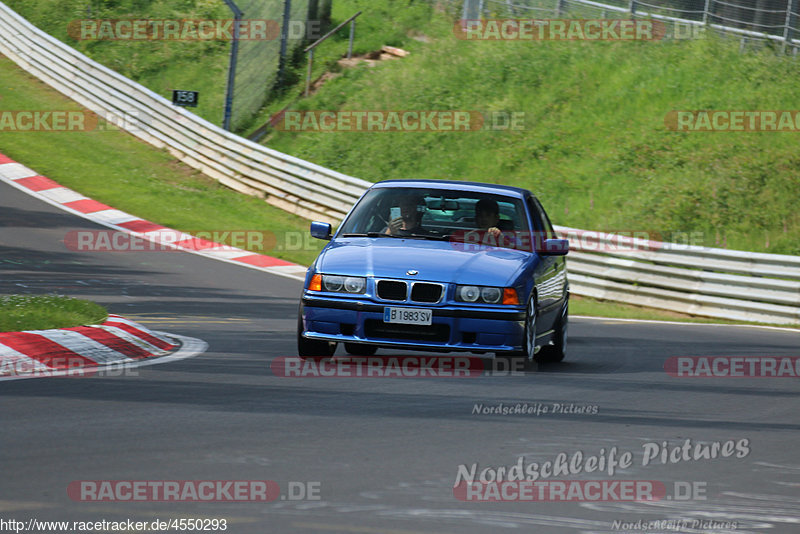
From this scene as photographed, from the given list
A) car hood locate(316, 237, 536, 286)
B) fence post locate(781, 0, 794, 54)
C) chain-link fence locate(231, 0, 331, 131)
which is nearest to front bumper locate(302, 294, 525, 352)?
car hood locate(316, 237, 536, 286)

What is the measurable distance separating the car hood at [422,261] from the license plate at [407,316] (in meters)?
0.25

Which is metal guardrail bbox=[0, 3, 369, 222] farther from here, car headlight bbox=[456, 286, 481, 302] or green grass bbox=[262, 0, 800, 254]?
car headlight bbox=[456, 286, 481, 302]

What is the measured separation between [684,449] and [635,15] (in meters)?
25.6

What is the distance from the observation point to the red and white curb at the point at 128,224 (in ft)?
65.7

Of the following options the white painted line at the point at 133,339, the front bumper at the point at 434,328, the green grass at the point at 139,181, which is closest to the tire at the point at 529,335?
the front bumper at the point at 434,328

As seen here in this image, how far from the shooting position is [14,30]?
3438cm

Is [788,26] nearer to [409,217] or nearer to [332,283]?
[409,217]

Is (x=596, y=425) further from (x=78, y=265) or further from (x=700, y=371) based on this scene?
(x=78, y=265)

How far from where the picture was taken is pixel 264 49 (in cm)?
3362

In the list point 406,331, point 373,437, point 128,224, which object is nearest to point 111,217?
point 128,224

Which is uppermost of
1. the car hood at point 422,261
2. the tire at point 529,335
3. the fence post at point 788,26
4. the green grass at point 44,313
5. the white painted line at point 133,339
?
the fence post at point 788,26

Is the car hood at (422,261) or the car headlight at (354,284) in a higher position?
the car hood at (422,261)

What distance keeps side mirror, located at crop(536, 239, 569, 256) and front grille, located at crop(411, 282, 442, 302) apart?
1532 millimetres

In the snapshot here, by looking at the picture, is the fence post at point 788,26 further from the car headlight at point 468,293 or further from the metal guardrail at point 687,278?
the car headlight at point 468,293
